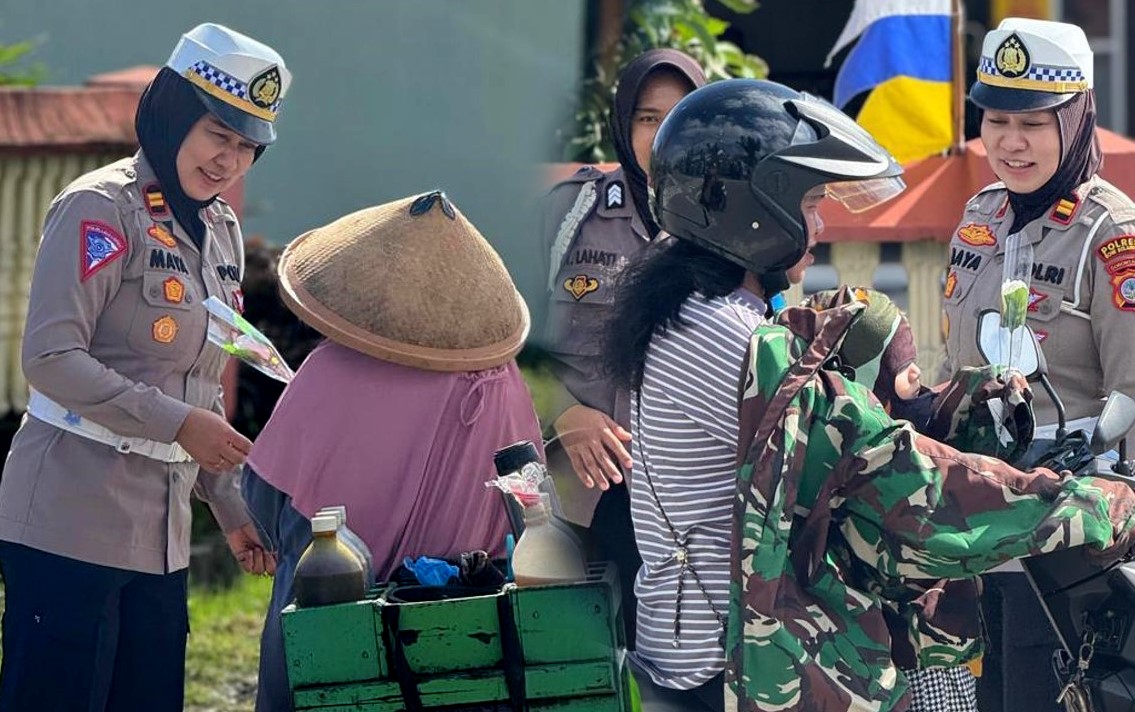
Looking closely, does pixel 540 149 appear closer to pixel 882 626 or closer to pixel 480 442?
pixel 480 442

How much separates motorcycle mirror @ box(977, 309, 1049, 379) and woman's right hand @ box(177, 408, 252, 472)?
153cm

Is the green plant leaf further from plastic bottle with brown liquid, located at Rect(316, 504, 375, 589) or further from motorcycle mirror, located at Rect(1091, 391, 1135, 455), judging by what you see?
plastic bottle with brown liquid, located at Rect(316, 504, 375, 589)

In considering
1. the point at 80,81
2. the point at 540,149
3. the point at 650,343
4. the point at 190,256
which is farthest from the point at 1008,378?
the point at 80,81

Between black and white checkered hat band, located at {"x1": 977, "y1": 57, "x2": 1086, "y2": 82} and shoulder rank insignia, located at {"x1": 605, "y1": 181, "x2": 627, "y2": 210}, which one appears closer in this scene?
black and white checkered hat band, located at {"x1": 977, "y1": 57, "x2": 1086, "y2": 82}

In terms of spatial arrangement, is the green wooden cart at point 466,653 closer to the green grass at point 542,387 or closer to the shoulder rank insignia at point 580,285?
the green grass at point 542,387

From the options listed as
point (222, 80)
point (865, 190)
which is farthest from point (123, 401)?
point (865, 190)

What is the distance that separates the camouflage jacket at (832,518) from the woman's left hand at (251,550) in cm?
166

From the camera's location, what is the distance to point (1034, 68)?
4.13 meters

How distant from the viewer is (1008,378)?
3178 millimetres

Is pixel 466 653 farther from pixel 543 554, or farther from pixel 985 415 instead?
pixel 985 415

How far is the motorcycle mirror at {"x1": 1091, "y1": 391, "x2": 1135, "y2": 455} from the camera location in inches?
127

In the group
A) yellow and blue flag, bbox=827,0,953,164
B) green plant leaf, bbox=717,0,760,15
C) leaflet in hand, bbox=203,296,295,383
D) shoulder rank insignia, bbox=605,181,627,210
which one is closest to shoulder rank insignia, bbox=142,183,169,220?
leaflet in hand, bbox=203,296,295,383

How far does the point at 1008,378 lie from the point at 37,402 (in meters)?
2.03

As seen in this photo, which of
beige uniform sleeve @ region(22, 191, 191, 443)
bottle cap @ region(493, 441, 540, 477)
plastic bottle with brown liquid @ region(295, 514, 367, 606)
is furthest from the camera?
beige uniform sleeve @ region(22, 191, 191, 443)
